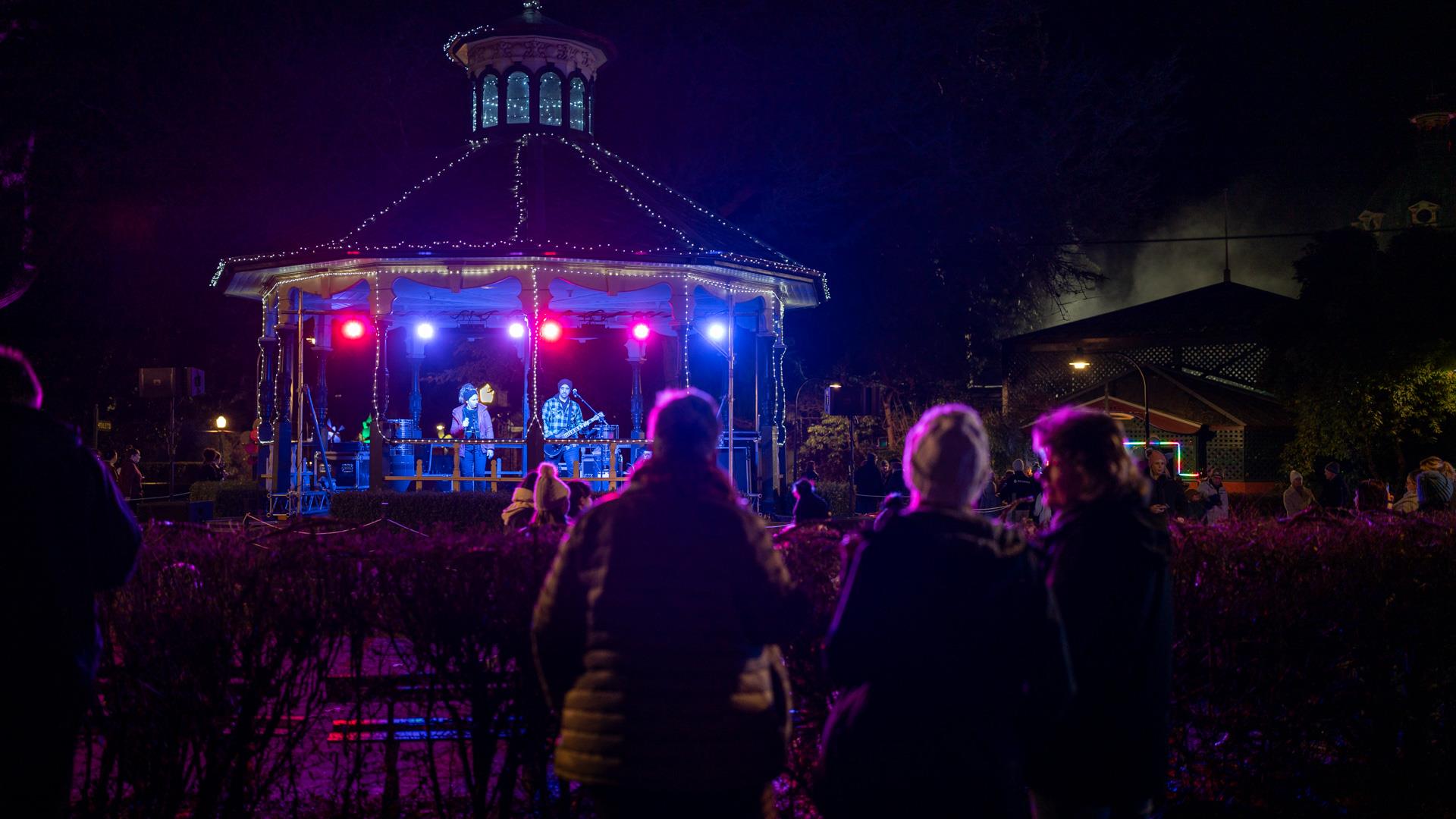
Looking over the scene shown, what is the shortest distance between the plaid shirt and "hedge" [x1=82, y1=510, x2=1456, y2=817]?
1493 cm

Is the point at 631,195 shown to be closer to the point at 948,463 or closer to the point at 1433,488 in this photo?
the point at 1433,488

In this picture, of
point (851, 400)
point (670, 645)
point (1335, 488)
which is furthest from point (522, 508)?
point (1335, 488)

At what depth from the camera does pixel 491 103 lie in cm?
2408

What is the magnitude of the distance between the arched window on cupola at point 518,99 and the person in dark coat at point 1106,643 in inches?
860

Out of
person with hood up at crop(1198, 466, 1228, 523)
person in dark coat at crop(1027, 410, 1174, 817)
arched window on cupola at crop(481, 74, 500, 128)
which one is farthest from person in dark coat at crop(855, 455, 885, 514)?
person in dark coat at crop(1027, 410, 1174, 817)

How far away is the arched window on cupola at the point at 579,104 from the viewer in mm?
24141

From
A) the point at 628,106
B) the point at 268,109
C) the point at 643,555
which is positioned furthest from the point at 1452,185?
the point at 643,555

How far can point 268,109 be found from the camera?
33.1m

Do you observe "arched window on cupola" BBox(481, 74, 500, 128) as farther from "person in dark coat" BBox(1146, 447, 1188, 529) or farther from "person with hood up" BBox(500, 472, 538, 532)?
"person in dark coat" BBox(1146, 447, 1188, 529)

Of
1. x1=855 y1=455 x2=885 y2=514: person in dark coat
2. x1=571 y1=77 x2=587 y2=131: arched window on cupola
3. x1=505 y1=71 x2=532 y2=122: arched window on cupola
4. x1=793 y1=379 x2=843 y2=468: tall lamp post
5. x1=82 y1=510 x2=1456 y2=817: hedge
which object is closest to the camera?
x1=82 y1=510 x2=1456 y2=817: hedge

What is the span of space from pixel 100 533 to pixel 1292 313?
3189cm

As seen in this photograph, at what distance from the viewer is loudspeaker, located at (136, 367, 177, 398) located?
74.6ft

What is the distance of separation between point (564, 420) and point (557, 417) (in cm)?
13

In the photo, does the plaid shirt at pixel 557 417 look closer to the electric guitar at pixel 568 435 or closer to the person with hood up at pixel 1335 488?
the electric guitar at pixel 568 435
